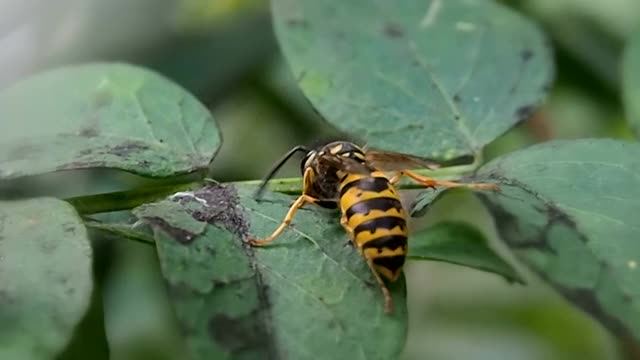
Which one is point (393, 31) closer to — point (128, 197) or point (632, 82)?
point (632, 82)

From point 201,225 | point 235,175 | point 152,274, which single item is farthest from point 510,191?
point 152,274

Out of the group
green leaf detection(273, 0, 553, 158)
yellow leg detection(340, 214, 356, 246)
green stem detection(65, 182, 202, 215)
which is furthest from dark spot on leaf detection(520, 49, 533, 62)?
green stem detection(65, 182, 202, 215)

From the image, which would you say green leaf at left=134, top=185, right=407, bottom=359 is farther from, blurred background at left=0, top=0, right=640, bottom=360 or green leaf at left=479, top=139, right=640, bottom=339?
blurred background at left=0, top=0, right=640, bottom=360

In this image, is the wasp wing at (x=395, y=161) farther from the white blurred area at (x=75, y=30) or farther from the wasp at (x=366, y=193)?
the white blurred area at (x=75, y=30)

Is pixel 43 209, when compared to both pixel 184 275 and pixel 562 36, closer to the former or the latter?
pixel 184 275

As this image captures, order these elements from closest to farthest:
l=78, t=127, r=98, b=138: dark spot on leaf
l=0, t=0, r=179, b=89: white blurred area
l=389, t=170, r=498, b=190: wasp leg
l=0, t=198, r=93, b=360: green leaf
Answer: l=0, t=198, r=93, b=360: green leaf, l=389, t=170, r=498, b=190: wasp leg, l=78, t=127, r=98, b=138: dark spot on leaf, l=0, t=0, r=179, b=89: white blurred area
